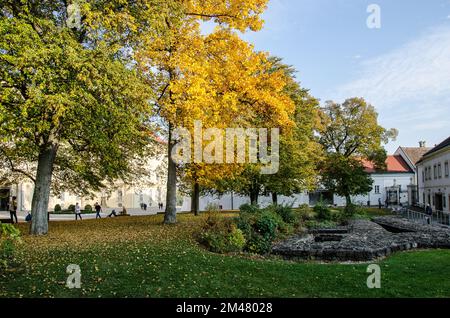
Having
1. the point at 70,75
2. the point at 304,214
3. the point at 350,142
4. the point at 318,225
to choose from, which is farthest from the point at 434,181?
the point at 70,75

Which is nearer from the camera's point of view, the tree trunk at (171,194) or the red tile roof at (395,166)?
the tree trunk at (171,194)

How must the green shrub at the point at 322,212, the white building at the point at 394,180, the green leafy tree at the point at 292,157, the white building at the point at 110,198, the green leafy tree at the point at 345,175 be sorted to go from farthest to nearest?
the white building at the point at 394,180 < the white building at the point at 110,198 < the green leafy tree at the point at 345,175 < the green leafy tree at the point at 292,157 < the green shrub at the point at 322,212

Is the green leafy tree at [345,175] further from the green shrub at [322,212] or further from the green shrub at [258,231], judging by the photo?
the green shrub at [258,231]

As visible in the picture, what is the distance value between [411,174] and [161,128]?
6176 cm

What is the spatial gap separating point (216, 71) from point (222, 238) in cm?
877

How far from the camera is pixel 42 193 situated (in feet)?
53.2

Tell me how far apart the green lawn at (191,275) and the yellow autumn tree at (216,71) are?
730 cm

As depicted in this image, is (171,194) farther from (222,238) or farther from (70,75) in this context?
(70,75)

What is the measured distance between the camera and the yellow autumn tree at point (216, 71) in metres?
17.5

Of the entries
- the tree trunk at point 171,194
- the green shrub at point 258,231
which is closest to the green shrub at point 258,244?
the green shrub at point 258,231

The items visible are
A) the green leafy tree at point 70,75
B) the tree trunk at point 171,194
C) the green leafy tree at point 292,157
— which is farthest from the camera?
the green leafy tree at point 292,157

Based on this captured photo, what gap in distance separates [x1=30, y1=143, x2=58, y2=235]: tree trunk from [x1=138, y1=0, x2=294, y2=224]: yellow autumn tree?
218 inches
